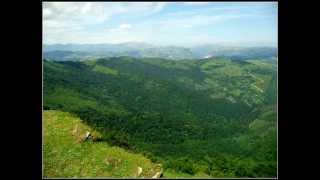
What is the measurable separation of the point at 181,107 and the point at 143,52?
1347cm

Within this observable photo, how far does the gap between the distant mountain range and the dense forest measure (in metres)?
1.63

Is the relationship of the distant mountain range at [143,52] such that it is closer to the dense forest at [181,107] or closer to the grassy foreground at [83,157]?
the dense forest at [181,107]

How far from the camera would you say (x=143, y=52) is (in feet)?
151

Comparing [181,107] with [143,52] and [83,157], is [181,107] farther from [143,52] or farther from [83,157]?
[83,157]

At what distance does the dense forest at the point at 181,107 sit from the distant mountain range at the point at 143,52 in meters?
1.63

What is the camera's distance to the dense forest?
15406 millimetres

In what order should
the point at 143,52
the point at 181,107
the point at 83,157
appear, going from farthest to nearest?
the point at 143,52, the point at 181,107, the point at 83,157

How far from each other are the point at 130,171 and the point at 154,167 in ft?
1.91

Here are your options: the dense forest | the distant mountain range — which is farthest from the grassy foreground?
the distant mountain range

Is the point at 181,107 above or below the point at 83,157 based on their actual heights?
below

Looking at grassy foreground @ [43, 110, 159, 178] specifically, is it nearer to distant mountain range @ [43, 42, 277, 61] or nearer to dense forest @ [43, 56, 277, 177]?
dense forest @ [43, 56, 277, 177]

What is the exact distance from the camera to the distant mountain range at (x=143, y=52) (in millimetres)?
32594

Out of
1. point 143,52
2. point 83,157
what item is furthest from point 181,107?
point 83,157

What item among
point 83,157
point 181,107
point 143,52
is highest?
point 83,157
